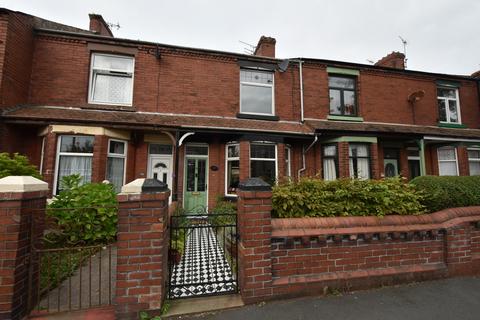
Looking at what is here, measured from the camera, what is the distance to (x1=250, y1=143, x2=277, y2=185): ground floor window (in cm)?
822

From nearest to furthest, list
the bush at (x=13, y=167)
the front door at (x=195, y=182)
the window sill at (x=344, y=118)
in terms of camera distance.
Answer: the bush at (x=13, y=167), the front door at (x=195, y=182), the window sill at (x=344, y=118)

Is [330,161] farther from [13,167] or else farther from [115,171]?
[13,167]

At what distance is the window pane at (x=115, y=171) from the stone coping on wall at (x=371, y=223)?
661 cm

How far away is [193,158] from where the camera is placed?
28.0 ft

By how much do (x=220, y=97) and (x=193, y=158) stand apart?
267 cm

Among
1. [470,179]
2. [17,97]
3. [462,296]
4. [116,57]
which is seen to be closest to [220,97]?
[116,57]

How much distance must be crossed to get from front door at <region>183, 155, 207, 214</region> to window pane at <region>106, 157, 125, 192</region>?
2.22 metres

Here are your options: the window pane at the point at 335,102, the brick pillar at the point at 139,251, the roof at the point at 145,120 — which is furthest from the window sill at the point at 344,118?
the brick pillar at the point at 139,251

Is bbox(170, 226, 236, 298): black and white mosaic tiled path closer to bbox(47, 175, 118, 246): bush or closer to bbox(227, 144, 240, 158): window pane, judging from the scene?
bbox(47, 175, 118, 246): bush

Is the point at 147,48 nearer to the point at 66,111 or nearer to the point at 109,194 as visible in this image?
the point at 66,111

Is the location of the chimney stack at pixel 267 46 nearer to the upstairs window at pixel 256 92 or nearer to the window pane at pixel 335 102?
the upstairs window at pixel 256 92

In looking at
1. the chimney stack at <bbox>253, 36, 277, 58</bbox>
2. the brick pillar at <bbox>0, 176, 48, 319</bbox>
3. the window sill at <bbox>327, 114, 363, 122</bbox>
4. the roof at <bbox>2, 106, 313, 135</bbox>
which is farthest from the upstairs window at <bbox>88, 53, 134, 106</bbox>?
the window sill at <bbox>327, 114, 363, 122</bbox>

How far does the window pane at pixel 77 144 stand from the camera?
22.6 ft

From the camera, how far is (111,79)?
8188 millimetres
